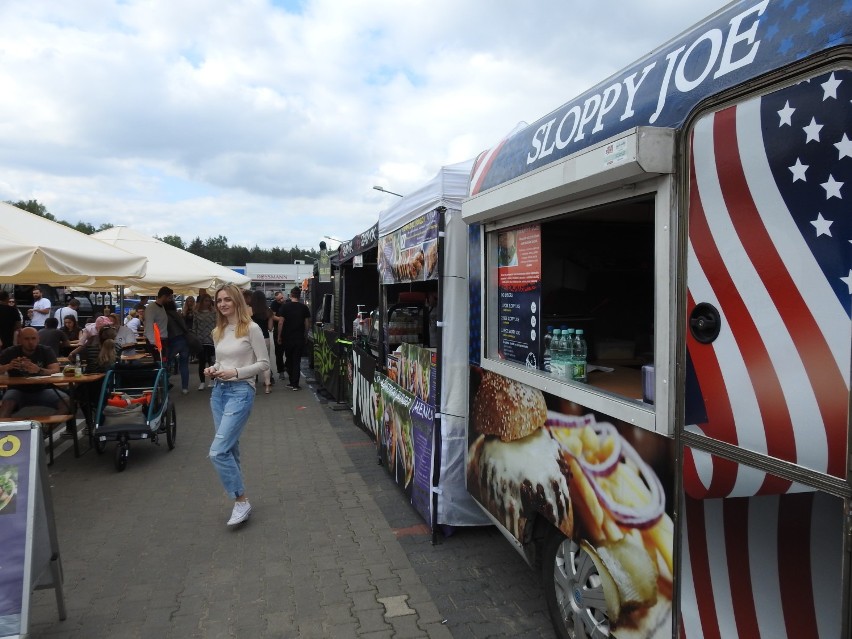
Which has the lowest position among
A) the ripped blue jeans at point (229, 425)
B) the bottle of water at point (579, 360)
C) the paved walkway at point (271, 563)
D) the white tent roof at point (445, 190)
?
the paved walkway at point (271, 563)

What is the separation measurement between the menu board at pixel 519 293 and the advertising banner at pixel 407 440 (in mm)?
919

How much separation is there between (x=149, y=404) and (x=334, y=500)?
8.46 ft

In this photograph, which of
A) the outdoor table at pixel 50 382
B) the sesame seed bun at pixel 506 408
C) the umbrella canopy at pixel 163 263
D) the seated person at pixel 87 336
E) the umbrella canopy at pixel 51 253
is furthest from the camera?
the umbrella canopy at pixel 163 263

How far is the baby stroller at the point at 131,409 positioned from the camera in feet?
19.4

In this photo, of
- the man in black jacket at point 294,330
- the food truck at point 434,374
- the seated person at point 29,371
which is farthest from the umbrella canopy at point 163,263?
the food truck at point 434,374

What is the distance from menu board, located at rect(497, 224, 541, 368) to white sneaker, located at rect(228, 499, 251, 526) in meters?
2.35

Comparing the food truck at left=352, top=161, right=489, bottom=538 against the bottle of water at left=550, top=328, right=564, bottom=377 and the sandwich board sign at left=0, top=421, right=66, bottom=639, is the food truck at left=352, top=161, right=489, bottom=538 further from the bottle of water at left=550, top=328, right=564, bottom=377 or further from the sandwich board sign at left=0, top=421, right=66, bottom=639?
the sandwich board sign at left=0, top=421, right=66, bottom=639

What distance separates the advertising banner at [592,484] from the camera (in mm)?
2051

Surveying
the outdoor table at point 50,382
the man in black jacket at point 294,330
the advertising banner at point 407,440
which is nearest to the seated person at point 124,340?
the outdoor table at point 50,382

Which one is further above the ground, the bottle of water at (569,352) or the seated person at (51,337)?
the bottle of water at (569,352)

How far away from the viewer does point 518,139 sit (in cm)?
328

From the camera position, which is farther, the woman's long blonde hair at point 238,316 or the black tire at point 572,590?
the woman's long blonde hair at point 238,316

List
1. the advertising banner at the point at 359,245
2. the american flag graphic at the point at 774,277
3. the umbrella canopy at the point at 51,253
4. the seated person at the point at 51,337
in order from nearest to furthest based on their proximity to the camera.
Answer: the american flag graphic at the point at 774,277 < the umbrella canopy at the point at 51,253 < the advertising banner at the point at 359,245 < the seated person at the point at 51,337

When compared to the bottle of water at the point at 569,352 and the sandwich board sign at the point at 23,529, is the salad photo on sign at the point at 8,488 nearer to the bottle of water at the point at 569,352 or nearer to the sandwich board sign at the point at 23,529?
the sandwich board sign at the point at 23,529
